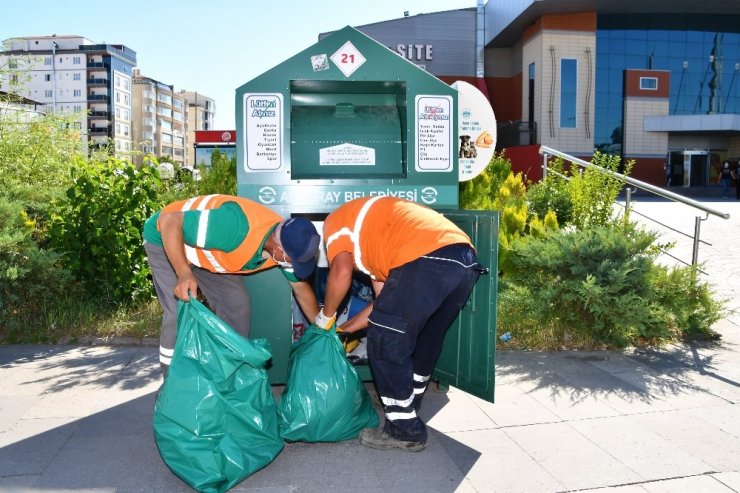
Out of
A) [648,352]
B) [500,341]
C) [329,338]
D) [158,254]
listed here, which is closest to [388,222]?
[329,338]

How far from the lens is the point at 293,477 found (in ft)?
9.80

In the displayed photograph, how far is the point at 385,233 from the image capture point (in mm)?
3119

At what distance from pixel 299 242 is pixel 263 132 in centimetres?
117

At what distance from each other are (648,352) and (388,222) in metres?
2.86

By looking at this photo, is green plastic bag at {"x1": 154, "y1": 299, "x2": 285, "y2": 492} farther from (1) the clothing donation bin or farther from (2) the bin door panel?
(2) the bin door panel

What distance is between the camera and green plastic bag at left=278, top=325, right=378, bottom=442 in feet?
10.8

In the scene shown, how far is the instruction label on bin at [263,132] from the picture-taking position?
385 centimetres

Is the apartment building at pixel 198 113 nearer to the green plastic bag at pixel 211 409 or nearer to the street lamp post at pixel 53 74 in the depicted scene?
the street lamp post at pixel 53 74

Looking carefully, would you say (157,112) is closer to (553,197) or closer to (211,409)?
(553,197)

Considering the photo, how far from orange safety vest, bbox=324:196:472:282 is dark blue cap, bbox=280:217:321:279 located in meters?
0.18

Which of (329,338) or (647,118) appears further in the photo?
(647,118)

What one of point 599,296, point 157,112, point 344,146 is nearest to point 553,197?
point 599,296

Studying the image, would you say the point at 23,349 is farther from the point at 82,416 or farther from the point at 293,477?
the point at 293,477

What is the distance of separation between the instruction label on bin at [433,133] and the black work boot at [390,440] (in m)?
1.55
